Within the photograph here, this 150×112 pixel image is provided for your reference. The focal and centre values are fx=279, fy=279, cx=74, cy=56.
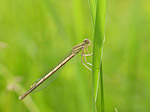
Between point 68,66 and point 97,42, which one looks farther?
point 68,66

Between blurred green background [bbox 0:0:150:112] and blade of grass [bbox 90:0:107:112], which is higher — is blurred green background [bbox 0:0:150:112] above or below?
below

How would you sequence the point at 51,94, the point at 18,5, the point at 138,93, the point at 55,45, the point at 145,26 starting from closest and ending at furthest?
the point at 138,93 < the point at 51,94 < the point at 145,26 < the point at 55,45 < the point at 18,5

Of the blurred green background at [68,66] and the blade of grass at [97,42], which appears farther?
the blurred green background at [68,66]

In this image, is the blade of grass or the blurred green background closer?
the blade of grass

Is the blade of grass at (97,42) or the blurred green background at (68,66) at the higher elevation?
the blade of grass at (97,42)

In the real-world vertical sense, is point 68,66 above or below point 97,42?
below

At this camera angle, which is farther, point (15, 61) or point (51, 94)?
point (15, 61)

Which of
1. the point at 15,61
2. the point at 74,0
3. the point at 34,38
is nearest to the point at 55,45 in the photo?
the point at 34,38

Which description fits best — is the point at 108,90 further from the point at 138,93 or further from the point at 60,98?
the point at 60,98
